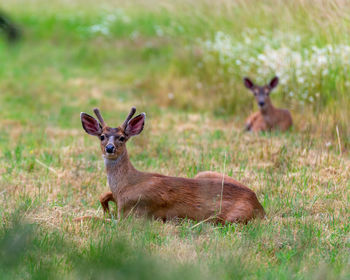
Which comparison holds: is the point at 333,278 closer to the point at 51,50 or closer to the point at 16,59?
the point at 16,59

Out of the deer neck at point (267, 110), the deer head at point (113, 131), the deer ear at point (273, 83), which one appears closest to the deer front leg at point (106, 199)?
the deer head at point (113, 131)

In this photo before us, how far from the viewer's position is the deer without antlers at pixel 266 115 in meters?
9.05

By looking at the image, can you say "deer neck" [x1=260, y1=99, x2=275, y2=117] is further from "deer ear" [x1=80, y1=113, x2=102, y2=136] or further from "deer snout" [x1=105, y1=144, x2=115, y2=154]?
"deer snout" [x1=105, y1=144, x2=115, y2=154]

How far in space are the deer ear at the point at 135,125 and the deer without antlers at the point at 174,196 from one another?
16 cm

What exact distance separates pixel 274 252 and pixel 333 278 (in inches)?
39.7

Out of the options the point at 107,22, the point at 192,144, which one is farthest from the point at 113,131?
the point at 107,22

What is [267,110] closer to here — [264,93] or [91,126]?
[264,93]

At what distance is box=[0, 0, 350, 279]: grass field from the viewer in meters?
4.09

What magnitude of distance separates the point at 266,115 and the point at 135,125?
13.3ft

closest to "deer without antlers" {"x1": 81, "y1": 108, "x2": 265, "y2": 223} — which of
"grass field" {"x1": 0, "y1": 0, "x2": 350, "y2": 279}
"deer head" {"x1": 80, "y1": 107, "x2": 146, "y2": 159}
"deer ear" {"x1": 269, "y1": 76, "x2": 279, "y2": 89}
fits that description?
"deer head" {"x1": 80, "y1": 107, "x2": 146, "y2": 159}

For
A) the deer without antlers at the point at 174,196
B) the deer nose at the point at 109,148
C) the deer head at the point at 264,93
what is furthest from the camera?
the deer head at the point at 264,93

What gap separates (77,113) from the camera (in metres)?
10.8

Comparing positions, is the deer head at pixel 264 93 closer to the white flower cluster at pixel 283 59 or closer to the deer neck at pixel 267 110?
the deer neck at pixel 267 110

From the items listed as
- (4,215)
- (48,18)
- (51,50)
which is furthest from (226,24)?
(48,18)
